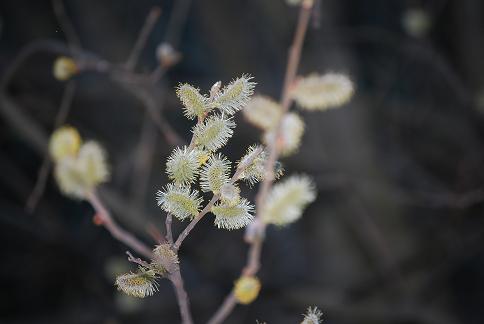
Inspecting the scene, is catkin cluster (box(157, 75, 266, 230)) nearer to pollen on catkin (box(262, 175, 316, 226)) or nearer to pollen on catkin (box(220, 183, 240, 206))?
pollen on catkin (box(220, 183, 240, 206))

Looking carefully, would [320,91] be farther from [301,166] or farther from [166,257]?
[301,166]

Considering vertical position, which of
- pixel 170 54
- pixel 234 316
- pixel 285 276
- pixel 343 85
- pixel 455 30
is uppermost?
pixel 455 30

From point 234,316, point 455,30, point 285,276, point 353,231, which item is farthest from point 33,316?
point 455,30

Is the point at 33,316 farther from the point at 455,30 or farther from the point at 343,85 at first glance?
the point at 343,85

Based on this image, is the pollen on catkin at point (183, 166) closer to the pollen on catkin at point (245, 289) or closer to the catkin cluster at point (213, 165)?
the catkin cluster at point (213, 165)

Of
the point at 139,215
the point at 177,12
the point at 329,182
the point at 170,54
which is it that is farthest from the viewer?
the point at 177,12

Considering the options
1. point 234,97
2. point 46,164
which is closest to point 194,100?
point 234,97

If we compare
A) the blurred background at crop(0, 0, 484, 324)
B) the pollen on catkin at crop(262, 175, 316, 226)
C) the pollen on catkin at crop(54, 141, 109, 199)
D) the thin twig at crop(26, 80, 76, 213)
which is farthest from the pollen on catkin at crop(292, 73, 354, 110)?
the blurred background at crop(0, 0, 484, 324)
